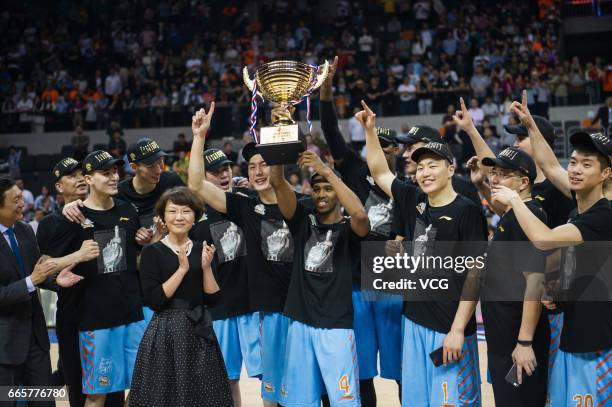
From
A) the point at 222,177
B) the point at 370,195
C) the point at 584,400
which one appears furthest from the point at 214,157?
the point at 584,400

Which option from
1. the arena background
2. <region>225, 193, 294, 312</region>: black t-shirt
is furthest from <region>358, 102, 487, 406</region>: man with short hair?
the arena background

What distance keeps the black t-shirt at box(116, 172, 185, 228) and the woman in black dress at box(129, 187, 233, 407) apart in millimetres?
1504

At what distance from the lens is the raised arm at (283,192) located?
5.03 metres

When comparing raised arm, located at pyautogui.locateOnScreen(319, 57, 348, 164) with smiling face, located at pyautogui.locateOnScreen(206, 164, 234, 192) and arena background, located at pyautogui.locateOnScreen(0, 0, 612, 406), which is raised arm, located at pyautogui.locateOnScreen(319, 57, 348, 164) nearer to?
smiling face, located at pyautogui.locateOnScreen(206, 164, 234, 192)

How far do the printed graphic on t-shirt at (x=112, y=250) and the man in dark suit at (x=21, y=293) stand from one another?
678 millimetres

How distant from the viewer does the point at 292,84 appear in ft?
16.2

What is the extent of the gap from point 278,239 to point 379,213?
787mm

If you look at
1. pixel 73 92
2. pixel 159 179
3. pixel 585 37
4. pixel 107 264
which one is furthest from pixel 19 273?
pixel 585 37

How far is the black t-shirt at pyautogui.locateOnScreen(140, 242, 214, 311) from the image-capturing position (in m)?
4.82

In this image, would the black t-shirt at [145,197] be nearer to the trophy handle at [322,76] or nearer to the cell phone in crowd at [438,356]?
the trophy handle at [322,76]

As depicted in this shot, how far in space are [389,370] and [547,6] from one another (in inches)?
761

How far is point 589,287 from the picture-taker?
445cm

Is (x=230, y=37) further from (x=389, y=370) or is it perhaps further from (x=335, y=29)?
(x=389, y=370)

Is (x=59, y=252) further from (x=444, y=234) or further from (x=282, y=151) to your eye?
(x=444, y=234)
